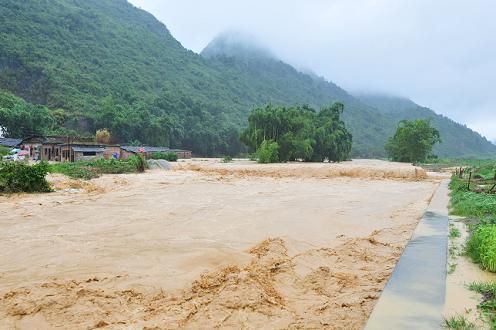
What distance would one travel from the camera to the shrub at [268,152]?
45.5 meters

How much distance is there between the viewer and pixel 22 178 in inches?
658

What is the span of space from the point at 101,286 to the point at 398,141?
65.1 metres

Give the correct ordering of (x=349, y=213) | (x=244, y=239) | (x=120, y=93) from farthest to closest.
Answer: (x=120, y=93) < (x=349, y=213) < (x=244, y=239)

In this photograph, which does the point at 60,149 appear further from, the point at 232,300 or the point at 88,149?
the point at 232,300

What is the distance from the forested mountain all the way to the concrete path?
53933mm

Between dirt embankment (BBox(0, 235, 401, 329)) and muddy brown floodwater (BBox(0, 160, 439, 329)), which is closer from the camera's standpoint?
dirt embankment (BBox(0, 235, 401, 329))

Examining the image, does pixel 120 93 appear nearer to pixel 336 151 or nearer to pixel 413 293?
pixel 336 151

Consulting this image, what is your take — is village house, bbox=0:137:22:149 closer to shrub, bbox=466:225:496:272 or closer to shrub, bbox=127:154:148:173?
shrub, bbox=127:154:148:173

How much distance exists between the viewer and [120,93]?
283ft

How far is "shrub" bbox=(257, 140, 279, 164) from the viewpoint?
149ft

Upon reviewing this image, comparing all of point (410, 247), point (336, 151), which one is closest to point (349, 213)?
point (410, 247)

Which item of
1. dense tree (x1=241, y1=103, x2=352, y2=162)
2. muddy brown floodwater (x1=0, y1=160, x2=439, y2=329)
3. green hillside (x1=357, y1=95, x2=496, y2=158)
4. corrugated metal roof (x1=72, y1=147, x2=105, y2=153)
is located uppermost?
green hillside (x1=357, y1=95, x2=496, y2=158)

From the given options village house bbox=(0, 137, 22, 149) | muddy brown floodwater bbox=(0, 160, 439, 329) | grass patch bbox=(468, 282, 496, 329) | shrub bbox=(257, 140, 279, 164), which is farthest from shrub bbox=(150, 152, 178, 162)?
grass patch bbox=(468, 282, 496, 329)

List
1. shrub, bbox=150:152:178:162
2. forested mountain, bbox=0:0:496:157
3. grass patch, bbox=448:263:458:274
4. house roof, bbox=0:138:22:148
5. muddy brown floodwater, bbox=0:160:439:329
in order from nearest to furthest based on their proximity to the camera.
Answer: muddy brown floodwater, bbox=0:160:439:329 → grass patch, bbox=448:263:458:274 → house roof, bbox=0:138:22:148 → shrub, bbox=150:152:178:162 → forested mountain, bbox=0:0:496:157
